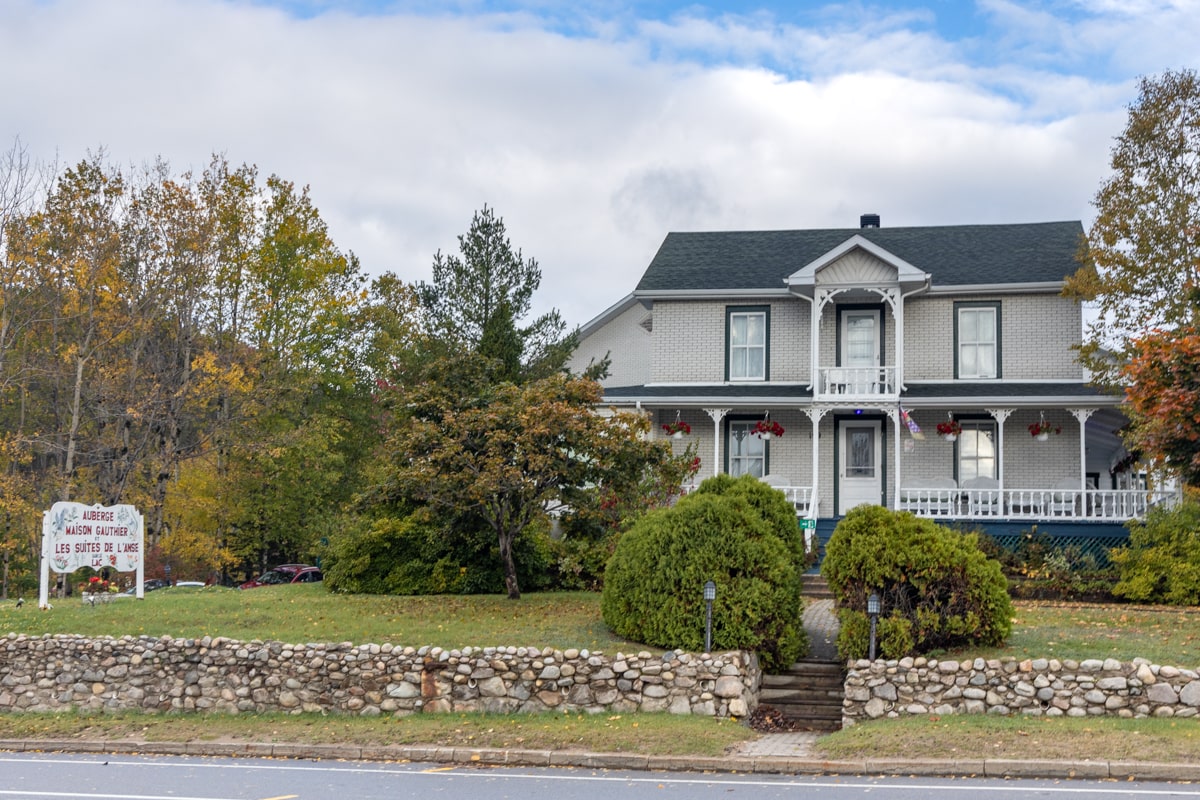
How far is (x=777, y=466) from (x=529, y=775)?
17.5 metres

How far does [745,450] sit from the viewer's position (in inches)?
1156

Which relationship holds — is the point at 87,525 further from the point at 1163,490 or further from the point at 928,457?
the point at 1163,490

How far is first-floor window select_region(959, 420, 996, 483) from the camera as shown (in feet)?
93.2

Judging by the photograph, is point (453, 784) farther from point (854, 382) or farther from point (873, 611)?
Answer: point (854, 382)

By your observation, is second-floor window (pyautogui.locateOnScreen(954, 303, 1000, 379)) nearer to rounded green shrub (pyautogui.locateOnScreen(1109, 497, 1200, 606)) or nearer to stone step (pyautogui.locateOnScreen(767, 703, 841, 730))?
rounded green shrub (pyautogui.locateOnScreen(1109, 497, 1200, 606))

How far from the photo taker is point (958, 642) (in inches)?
605

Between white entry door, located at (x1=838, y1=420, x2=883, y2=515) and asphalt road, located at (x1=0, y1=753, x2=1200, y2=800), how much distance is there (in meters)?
16.9

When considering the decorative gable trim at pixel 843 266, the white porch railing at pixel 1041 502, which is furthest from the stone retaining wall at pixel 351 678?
the decorative gable trim at pixel 843 266

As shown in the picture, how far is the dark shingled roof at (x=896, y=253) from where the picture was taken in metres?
28.9

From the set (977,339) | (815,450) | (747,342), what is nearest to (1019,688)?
(815,450)

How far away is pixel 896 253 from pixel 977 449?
17.7 feet

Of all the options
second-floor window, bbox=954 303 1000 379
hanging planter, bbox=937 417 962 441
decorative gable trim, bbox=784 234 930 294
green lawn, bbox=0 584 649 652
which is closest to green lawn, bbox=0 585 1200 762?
green lawn, bbox=0 584 649 652

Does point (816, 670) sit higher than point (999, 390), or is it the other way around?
point (999, 390)

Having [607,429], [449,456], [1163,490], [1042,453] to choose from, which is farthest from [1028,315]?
[449,456]
